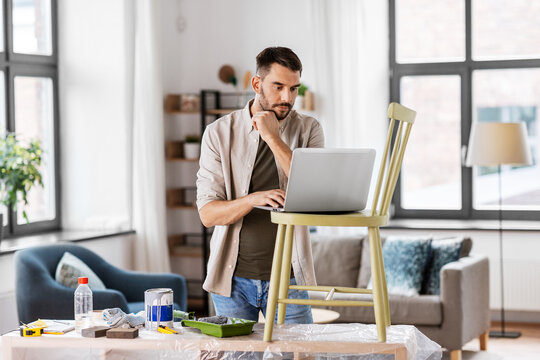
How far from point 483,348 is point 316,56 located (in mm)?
2568

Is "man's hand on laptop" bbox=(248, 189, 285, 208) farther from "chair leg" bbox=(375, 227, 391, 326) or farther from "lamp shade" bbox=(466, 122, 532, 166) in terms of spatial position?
"lamp shade" bbox=(466, 122, 532, 166)

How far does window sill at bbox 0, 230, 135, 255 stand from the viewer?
5.30 metres

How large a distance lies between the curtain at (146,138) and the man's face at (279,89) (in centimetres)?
400

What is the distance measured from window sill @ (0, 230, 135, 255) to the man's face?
3063 millimetres

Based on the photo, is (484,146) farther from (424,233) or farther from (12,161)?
(12,161)

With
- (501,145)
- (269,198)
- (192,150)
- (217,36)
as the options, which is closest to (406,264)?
(501,145)

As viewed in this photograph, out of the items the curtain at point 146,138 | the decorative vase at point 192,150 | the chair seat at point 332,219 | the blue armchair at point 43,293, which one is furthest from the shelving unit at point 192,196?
the chair seat at point 332,219

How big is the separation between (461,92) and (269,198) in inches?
184

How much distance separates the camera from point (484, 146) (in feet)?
19.4

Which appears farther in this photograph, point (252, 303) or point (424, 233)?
point (424, 233)

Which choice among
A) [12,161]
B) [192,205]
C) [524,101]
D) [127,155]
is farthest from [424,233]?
[12,161]

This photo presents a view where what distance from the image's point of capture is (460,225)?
6445 mm

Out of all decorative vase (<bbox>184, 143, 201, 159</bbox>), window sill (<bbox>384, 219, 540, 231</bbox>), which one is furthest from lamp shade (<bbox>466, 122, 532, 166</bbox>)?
decorative vase (<bbox>184, 143, 201, 159</bbox>)

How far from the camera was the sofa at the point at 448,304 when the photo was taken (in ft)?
16.3
